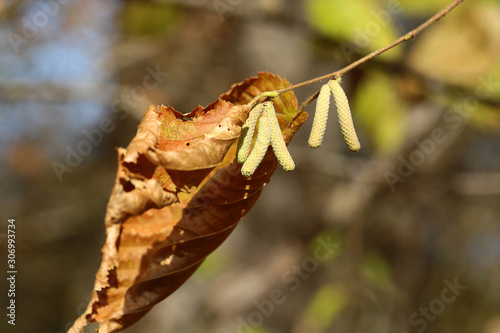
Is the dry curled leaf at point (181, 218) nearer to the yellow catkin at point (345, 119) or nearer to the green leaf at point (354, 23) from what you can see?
the yellow catkin at point (345, 119)

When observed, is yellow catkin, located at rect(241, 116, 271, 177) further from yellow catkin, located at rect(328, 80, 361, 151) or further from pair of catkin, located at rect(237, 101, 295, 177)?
yellow catkin, located at rect(328, 80, 361, 151)

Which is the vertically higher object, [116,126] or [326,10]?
[116,126]

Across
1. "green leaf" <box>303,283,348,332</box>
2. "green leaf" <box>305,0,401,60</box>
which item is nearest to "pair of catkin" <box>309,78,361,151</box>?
"green leaf" <box>305,0,401,60</box>

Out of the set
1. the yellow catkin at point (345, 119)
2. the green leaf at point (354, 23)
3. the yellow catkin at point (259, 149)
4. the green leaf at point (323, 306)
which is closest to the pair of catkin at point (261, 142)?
the yellow catkin at point (259, 149)

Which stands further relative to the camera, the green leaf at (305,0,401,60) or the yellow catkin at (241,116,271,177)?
the green leaf at (305,0,401,60)

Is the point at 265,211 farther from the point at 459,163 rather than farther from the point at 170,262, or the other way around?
the point at 459,163

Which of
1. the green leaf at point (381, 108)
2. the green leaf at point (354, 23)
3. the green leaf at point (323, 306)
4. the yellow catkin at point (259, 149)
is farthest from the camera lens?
the green leaf at point (323, 306)

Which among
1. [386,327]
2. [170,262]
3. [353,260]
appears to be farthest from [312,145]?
[386,327]
